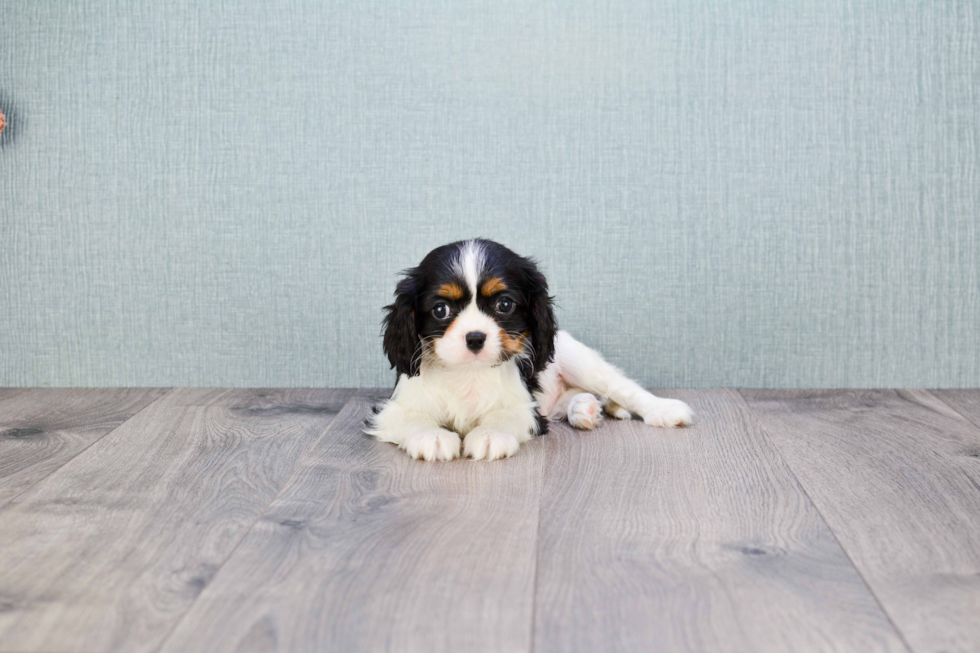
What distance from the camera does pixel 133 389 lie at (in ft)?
9.45

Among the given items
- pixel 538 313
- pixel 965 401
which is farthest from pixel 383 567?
pixel 965 401

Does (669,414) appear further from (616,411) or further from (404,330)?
(404,330)

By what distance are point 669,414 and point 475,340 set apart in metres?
0.70

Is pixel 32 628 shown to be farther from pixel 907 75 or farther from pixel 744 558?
pixel 907 75

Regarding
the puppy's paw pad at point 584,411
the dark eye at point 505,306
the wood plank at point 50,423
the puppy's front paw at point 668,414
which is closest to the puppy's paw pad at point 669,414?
the puppy's front paw at point 668,414

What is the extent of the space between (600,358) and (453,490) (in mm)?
948

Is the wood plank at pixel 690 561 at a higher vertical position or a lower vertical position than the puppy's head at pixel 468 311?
lower

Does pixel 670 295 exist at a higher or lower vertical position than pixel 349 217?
lower

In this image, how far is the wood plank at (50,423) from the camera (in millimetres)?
1909

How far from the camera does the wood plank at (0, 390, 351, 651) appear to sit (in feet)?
3.85

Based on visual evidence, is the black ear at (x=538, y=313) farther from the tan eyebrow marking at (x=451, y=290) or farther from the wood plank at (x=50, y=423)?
the wood plank at (x=50, y=423)

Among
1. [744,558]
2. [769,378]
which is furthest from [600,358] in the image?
[744,558]

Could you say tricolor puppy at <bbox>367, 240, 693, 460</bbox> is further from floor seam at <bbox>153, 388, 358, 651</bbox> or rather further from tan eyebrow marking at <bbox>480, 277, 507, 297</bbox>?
floor seam at <bbox>153, 388, 358, 651</bbox>

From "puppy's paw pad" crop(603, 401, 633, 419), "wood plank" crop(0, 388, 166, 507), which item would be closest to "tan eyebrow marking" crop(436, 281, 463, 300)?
"puppy's paw pad" crop(603, 401, 633, 419)
